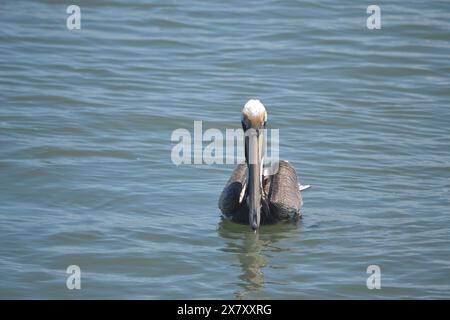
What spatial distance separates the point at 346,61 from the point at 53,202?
19.9ft

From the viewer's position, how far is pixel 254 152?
8.07 metres

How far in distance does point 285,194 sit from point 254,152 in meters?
0.66

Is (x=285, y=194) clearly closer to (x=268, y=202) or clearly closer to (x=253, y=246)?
(x=268, y=202)

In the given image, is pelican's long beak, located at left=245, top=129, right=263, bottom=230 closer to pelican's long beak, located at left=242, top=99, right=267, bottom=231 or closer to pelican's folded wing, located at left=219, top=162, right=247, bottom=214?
pelican's long beak, located at left=242, top=99, right=267, bottom=231

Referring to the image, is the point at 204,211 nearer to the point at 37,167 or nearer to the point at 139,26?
the point at 37,167

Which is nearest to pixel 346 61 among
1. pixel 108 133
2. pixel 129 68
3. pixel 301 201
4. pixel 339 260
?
pixel 129 68

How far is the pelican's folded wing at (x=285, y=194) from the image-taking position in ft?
27.6

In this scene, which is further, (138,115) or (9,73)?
(9,73)

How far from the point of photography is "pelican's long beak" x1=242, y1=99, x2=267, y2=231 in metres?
8.08

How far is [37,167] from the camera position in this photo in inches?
381

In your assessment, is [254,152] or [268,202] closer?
[254,152]

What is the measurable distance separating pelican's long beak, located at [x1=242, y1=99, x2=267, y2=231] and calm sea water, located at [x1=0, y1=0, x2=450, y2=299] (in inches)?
11.9

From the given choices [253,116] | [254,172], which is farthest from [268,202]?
[253,116]

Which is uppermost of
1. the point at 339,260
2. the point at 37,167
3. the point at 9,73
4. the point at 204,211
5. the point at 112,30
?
the point at 112,30
